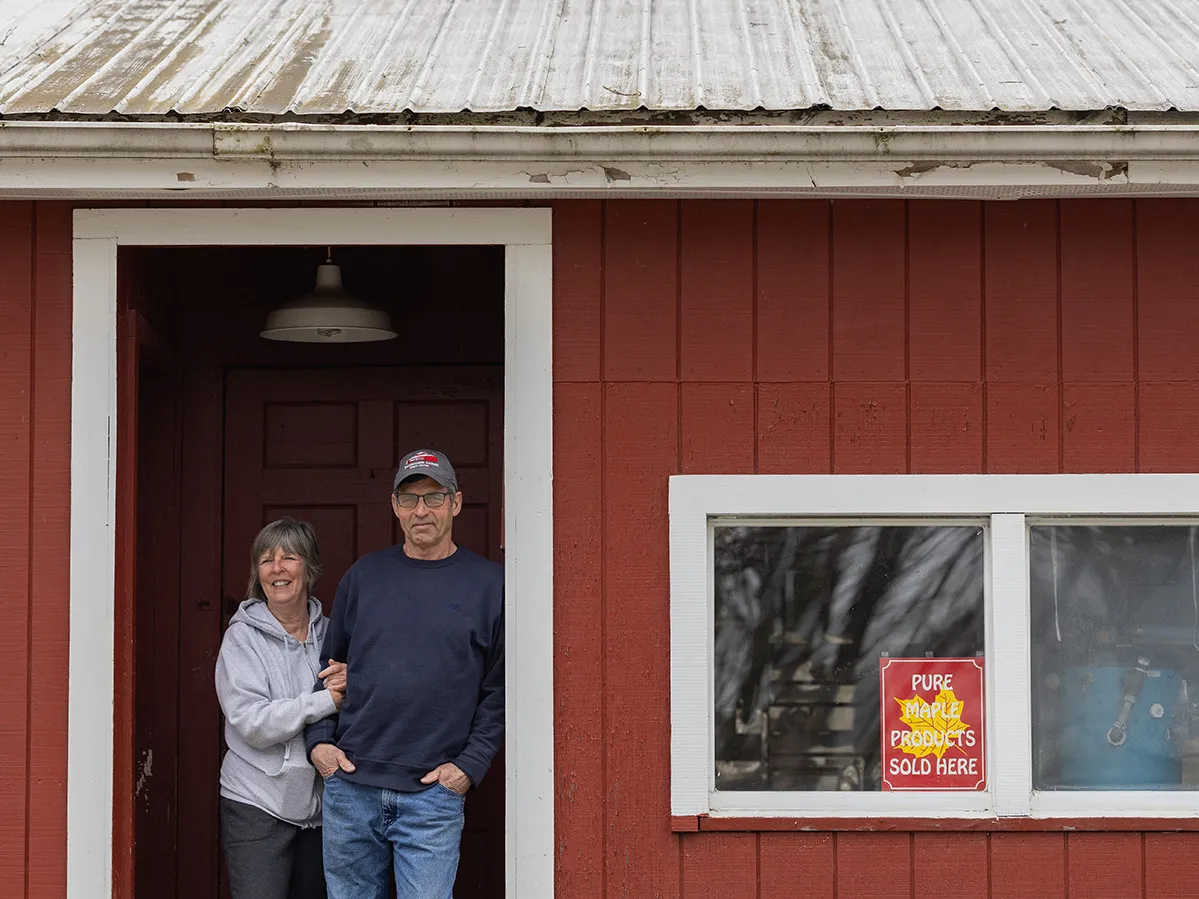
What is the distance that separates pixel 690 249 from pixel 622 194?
28cm

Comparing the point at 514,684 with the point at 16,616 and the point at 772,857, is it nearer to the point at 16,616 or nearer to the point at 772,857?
the point at 772,857

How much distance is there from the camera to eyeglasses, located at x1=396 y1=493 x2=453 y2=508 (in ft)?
13.4

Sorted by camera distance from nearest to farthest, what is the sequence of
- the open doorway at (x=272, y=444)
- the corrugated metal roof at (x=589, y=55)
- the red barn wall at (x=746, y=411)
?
1. the corrugated metal roof at (x=589, y=55)
2. the red barn wall at (x=746, y=411)
3. the open doorway at (x=272, y=444)

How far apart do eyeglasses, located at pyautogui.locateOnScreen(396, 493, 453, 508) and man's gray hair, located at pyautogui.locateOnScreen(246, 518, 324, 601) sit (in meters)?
0.41

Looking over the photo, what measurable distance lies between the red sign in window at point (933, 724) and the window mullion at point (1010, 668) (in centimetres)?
5

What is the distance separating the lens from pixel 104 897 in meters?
4.04

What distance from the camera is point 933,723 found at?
407cm

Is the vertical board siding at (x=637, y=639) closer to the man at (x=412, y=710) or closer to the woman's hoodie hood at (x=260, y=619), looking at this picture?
the man at (x=412, y=710)

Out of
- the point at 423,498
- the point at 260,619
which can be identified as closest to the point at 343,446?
the point at 260,619

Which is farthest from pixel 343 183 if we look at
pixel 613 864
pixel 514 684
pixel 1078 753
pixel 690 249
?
pixel 1078 753

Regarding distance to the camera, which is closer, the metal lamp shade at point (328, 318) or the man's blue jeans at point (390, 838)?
the man's blue jeans at point (390, 838)

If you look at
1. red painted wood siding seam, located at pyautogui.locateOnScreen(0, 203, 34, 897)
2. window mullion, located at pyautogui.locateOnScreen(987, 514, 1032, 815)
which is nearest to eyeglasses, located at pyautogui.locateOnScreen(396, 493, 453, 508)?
red painted wood siding seam, located at pyautogui.locateOnScreen(0, 203, 34, 897)

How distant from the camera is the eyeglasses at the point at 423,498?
4.09 m

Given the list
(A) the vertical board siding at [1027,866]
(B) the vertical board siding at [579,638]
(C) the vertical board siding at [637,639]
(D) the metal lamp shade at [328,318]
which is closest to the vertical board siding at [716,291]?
(C) the vertical board siding at [637,639]
